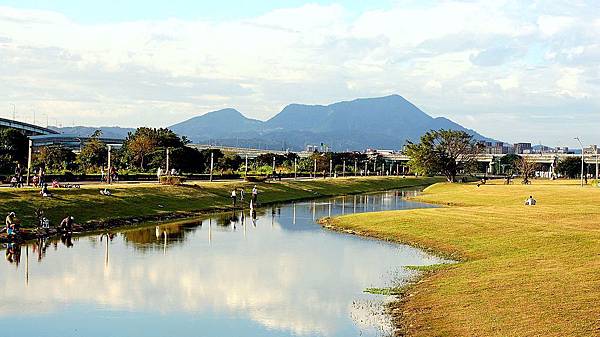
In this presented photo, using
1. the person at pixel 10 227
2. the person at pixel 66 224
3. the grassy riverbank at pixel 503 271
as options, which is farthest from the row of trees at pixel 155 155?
the grassy riverbank at pixel 503 271

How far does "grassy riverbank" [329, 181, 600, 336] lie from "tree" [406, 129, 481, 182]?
307ft

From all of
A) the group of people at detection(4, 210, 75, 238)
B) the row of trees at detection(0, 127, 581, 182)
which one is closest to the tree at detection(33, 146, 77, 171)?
the row of trees at detection(0, 127, 581, 182)

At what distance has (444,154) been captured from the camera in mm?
157625

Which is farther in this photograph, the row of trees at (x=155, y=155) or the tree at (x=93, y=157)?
the tree at (x=93, y=157)

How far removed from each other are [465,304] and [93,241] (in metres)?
29.1

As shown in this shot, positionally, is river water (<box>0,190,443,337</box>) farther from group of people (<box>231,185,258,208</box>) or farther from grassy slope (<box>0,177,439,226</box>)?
group of people (<box>231,185,258,208</box>)

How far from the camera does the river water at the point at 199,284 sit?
25.4 m

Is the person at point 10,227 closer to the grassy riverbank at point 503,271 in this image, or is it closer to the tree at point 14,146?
the grassy riverbank at point 503,271

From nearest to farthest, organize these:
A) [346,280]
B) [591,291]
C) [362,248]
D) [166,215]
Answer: [591,291] < [346,280] < [362,248] < [166,215]

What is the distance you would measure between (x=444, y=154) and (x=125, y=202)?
104 m

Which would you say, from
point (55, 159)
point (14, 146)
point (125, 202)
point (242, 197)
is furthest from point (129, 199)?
point (55, 159)

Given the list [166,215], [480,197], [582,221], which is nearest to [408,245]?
[582,221]

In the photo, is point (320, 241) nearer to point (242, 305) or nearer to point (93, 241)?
point (93, 241)

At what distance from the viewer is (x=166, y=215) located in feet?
218
